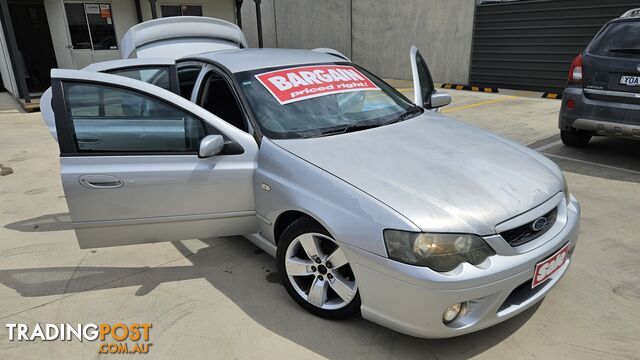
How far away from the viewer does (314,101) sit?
3109 mm

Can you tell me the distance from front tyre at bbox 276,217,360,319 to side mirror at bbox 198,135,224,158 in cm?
67

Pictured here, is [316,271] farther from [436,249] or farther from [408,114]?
[408,114]

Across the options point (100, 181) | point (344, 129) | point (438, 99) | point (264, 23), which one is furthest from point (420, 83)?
point (264, 23)

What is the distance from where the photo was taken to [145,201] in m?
2.76

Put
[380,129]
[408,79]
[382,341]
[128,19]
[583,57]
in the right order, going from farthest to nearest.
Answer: [408,79], [128,19], [583,57], [380,129], [382,341]

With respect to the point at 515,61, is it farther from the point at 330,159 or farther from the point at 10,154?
→ the point at 10,154

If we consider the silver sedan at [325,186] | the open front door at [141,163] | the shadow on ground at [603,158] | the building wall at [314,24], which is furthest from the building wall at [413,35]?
the open front door at [141,163]

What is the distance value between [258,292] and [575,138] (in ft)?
16.6

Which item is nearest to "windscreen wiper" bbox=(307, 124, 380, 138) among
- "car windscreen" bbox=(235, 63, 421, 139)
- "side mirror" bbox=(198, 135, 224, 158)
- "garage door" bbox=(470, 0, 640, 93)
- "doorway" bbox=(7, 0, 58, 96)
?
"car windscreen" bbox=(235, 63, 421, 139)

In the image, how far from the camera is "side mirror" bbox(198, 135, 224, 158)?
264cm

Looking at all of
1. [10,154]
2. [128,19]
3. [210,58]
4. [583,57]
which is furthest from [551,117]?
[128,19]

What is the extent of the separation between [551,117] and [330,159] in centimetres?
703

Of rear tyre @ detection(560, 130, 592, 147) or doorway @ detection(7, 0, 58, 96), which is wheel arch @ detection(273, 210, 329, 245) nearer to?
rear tyre @ detection(560, 130, 592, 147)

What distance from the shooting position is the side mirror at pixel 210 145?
2641 millimetres
